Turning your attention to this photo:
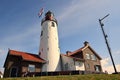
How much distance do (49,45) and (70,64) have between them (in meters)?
7.35

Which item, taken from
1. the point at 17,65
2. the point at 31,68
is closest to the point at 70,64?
the point at 31,68

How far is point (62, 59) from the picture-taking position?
36688 mm

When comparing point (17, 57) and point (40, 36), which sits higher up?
point (40, 36)

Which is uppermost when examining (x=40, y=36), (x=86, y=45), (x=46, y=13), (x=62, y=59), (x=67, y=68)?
(x=46, y=13)

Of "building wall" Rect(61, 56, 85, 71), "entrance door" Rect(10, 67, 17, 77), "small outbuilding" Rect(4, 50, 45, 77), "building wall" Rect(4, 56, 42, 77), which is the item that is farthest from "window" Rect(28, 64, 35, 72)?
"building wall" Rect(61, 56, 85, 71)

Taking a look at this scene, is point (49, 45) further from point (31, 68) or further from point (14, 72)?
point (14, 72)

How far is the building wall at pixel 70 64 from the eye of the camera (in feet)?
111

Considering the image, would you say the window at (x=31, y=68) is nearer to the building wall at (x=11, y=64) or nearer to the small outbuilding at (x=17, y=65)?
the small outbuilding at (x=17, y=65)

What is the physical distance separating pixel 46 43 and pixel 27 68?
353 inches

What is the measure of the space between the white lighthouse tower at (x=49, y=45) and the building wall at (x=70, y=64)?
1630 millimetres

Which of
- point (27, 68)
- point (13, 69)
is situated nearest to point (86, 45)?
point (27, 68)

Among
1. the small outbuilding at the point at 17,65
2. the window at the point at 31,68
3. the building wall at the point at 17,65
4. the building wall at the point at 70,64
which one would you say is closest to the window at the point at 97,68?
the building wall at the point at 70,64

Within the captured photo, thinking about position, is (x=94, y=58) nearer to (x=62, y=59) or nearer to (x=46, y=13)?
(x=62, y=59)

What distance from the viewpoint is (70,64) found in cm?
3447
